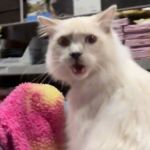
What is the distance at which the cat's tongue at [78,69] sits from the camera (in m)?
1.02

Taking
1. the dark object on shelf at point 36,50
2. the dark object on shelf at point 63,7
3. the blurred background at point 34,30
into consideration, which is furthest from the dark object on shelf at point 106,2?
the dark object on shelf at point 36,50

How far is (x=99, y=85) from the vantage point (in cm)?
102

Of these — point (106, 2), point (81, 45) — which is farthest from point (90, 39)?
point (106, 2)

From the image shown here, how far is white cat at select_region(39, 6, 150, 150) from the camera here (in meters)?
0.96

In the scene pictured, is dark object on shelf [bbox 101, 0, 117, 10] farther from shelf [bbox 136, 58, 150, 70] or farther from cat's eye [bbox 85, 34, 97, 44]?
cat's eye [bbox 85, 34, 97, 44]

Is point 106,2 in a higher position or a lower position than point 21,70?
higher

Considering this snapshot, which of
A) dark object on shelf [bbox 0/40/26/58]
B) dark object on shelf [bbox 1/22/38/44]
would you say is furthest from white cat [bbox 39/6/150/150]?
dark object on shelf [bbox 1/22/38/44]

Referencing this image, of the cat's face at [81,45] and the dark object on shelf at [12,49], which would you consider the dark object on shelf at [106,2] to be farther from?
the cat's face at [81,45]

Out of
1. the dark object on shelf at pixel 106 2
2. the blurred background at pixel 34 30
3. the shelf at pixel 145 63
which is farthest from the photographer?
the dark object on shelf at pixel 106 2

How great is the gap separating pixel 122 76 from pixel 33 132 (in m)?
0.29

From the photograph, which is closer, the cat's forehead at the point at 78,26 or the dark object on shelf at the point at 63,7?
the cat's forehead at the point at 78,26

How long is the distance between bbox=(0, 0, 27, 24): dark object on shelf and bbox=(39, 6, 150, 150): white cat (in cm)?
116

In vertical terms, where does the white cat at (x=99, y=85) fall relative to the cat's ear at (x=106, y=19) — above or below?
below

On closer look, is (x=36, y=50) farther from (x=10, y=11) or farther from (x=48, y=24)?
(x=48, y=24)
